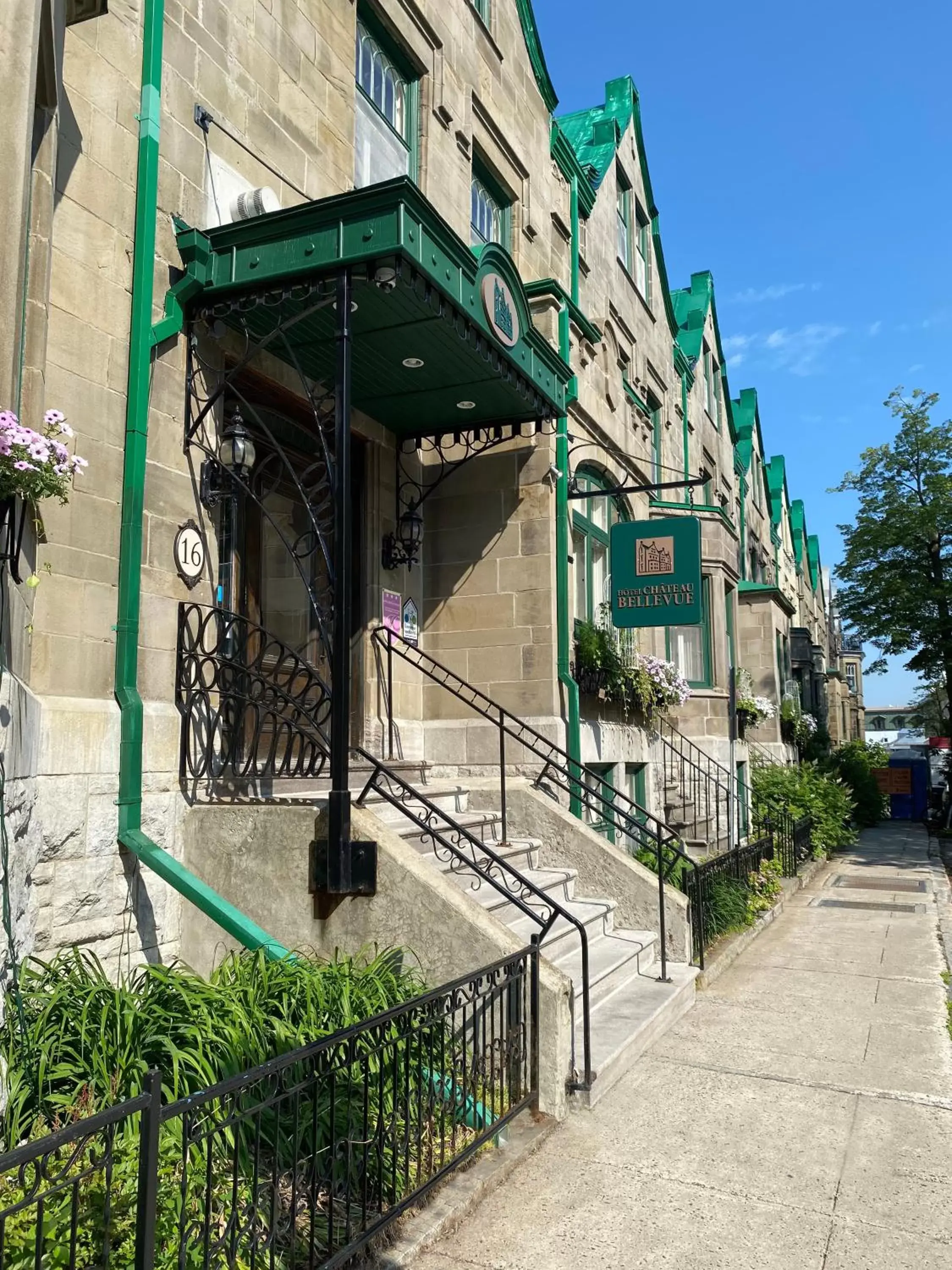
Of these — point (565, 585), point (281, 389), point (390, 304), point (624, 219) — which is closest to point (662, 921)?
point (565, 585)

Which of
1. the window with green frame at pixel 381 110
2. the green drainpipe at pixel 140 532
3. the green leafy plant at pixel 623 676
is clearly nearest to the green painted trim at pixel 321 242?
the green drainpipe at pixel 140 532

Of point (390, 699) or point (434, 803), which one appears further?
point (390, 699)

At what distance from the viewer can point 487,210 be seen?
37.6ft

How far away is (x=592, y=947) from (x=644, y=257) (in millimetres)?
13303

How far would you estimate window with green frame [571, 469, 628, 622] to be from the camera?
1195 centimetres

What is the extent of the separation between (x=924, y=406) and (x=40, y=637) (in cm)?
2387

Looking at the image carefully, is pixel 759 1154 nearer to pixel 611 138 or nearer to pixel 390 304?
pixel 390 304

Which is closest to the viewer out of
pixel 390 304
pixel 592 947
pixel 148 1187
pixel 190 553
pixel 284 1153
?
pixel 148 1187

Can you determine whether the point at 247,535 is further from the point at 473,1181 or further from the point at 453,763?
the point at 473,1181

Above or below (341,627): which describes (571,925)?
below

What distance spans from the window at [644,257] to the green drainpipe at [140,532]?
11.6 m

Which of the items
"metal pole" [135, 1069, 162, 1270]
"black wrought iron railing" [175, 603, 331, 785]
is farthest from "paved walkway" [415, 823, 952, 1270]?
"black wrought iron railing" [175, 603, 331, 785]

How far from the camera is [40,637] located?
204 inches

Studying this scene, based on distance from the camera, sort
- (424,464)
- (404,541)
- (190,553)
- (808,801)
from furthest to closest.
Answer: (808,801) → (424,464) → (404,541) → (190,553)
